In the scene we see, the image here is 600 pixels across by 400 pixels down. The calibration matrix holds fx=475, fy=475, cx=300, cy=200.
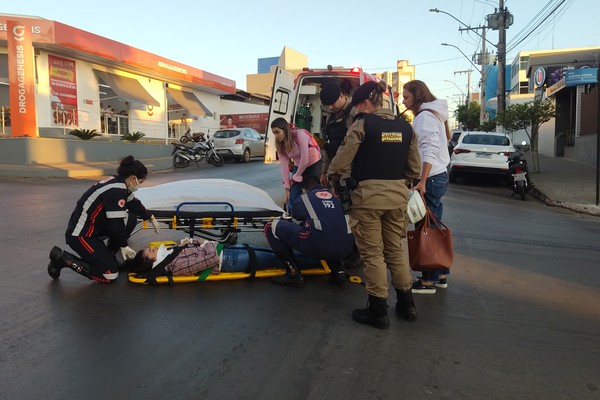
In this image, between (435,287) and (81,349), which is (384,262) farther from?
(81,349)

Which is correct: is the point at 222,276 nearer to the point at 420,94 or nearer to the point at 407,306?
the point at 407,306

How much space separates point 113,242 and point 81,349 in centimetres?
184

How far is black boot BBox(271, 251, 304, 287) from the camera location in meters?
4.59

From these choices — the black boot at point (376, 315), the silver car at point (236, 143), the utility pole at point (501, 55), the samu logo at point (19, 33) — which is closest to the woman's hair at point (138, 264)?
the black boot at point (376, 315)

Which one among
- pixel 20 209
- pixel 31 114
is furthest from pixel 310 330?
pixel 31 114

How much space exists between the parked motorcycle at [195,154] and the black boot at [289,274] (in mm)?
15003

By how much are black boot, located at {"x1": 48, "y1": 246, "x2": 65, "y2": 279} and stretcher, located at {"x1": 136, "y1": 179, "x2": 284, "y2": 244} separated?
2.84ft

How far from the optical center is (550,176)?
1606 cm

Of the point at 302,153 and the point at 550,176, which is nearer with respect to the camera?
the point at 302,153

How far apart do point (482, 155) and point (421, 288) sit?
1070 centimetres

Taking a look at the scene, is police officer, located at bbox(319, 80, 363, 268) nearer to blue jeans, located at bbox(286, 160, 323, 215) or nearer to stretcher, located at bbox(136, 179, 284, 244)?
blue jeans, located at bbox(286, 160, 323, 215)

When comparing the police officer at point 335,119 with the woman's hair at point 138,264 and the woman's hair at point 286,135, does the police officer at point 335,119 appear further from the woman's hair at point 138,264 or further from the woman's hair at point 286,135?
the woman's hair at point 138,264

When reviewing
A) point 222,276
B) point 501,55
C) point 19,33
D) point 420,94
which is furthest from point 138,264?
point 501,55

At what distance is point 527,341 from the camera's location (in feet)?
11.6
